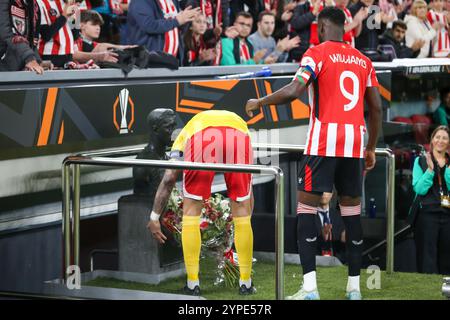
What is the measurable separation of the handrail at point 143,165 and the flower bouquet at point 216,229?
0.87ft

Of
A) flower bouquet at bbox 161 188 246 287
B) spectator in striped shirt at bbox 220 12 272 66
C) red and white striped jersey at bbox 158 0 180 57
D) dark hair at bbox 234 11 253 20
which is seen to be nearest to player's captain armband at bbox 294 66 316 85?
flower bouquet at bbox 161 188 246 287

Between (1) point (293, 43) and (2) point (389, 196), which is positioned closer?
(2) point (389, 196)

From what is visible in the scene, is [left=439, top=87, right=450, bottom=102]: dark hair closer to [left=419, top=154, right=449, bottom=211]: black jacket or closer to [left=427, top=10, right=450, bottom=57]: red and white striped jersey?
[left=427, top=10, right=450, bottom=57]: red and white striped jersey

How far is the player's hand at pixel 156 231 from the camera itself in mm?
5719

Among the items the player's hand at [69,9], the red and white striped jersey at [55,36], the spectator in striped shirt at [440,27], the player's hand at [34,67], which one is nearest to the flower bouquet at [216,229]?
the player's hand at [34,67]

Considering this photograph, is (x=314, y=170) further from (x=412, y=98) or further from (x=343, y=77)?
(x=412, y=98)

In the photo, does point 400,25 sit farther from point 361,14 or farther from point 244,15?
point 244,15

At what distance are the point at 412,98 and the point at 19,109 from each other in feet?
24.8

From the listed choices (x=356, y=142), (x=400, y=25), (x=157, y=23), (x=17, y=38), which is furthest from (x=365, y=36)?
(x=356, y=142)

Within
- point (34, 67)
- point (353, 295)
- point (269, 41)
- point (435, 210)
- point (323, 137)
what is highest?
point (269, 41)

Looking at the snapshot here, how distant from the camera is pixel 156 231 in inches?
226

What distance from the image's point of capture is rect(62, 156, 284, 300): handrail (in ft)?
17.2

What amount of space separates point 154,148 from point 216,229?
2.11 ft
